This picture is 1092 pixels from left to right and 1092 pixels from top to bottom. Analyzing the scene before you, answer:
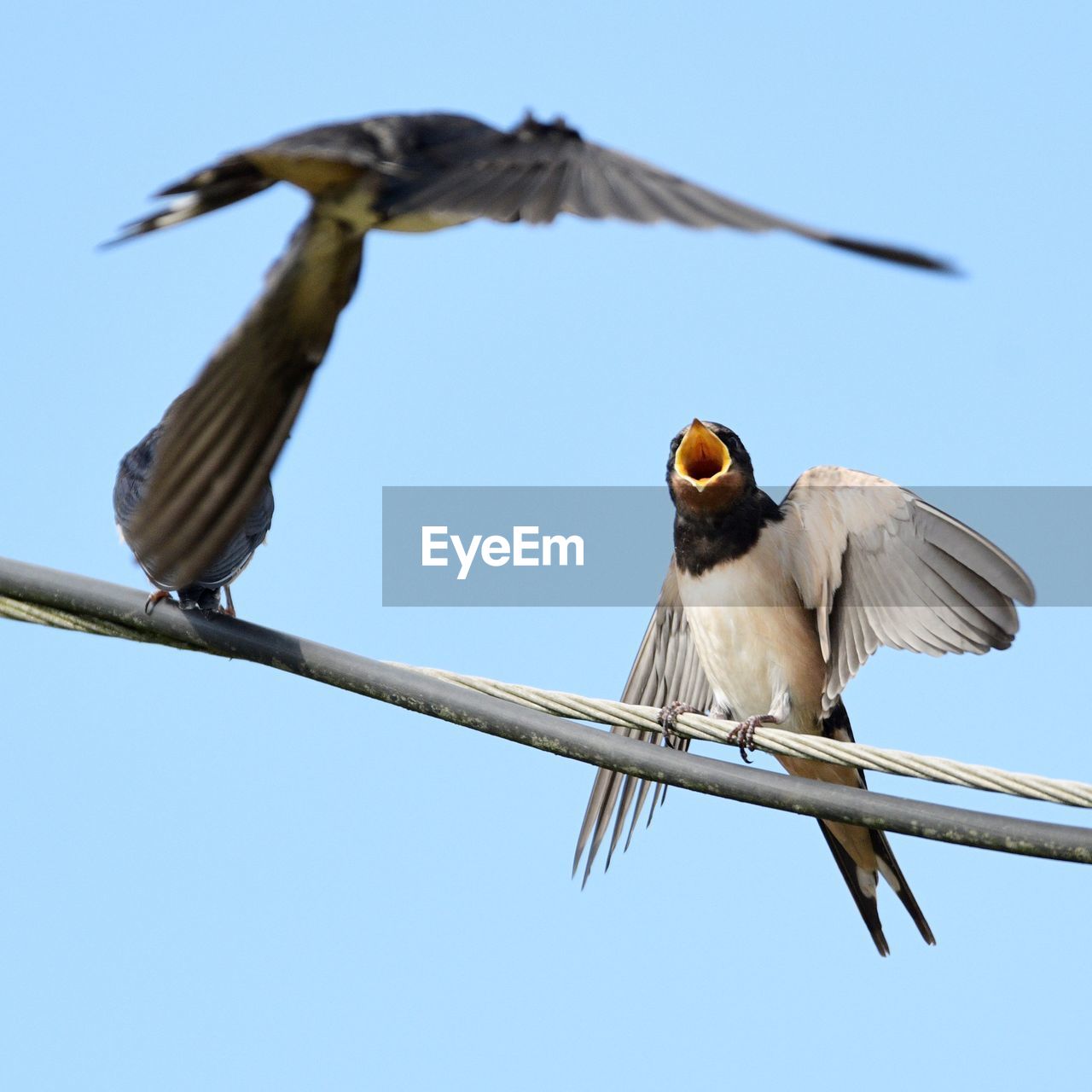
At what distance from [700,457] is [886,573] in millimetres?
697

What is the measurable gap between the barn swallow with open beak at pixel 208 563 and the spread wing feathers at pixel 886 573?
5.01 feet

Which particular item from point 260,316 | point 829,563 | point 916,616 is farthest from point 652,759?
point 829,563

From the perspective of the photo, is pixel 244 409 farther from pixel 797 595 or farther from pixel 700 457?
pixel 797 595

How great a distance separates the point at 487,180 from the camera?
2693 mm

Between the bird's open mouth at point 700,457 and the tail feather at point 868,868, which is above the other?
the bird's open mouth at point 700,457

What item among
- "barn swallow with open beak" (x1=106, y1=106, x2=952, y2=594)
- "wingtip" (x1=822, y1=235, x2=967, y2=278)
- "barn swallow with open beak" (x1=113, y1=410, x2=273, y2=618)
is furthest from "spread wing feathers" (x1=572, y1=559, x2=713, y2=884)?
"wingtip" (x1=822, y1=235, x2=967, y2=278)

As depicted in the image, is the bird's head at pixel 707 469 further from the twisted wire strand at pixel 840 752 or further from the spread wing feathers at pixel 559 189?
the spread wing feathers at pixel 559 189

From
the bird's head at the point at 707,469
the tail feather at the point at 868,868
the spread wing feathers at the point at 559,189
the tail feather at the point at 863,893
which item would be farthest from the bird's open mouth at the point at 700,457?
the spread wing feathers at the point at 559,189

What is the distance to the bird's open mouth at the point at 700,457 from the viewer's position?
15.4ft

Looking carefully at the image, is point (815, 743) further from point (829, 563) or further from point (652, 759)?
point (829, 563)

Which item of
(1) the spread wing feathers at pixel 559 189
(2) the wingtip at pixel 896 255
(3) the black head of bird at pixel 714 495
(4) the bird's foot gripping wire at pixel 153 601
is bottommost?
(4) the bird's foot gripping wire at pixel 153 601

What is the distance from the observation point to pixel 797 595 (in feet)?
15.4

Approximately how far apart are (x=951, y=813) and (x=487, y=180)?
137 centimetres

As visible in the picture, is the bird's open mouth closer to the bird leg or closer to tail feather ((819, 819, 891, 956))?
the bird leg
